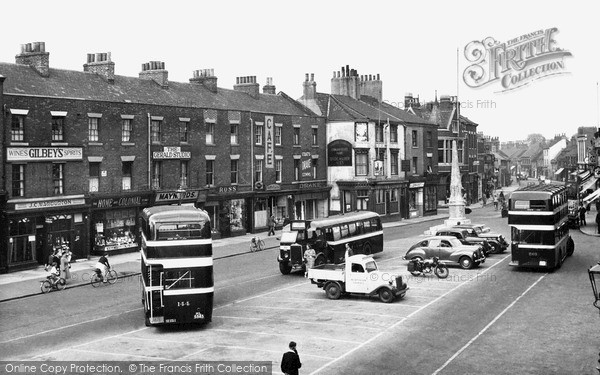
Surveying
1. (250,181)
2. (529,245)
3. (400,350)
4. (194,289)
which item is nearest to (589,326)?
(400,350)

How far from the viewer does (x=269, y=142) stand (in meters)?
52.5

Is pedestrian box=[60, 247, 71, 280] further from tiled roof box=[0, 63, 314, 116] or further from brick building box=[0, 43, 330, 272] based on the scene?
tiled roof box=[0, 63, 314, 116]

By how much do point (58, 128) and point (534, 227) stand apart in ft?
87.2

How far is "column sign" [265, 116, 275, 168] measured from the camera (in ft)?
171

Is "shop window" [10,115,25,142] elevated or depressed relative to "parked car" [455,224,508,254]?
elevated

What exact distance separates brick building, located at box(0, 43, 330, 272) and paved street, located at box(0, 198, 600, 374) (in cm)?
598

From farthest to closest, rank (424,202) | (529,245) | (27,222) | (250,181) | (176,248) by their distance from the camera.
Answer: (424,202)
(250,181)
(27,222)
(529,245)
(176,248)

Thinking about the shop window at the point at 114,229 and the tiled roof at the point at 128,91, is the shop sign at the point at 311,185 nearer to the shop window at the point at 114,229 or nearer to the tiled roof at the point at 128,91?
the tiled roof at the point at 128,91

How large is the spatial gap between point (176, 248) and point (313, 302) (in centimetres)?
727

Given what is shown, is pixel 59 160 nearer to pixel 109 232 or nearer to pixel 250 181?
pixel 109 232

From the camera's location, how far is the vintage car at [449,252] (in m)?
33.0

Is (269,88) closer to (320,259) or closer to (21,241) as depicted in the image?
(320,259)

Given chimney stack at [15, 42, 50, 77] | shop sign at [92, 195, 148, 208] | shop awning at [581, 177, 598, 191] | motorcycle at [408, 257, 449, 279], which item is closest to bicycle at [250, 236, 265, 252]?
shop sign at [92, 195, 148, 208]

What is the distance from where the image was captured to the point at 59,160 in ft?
119
